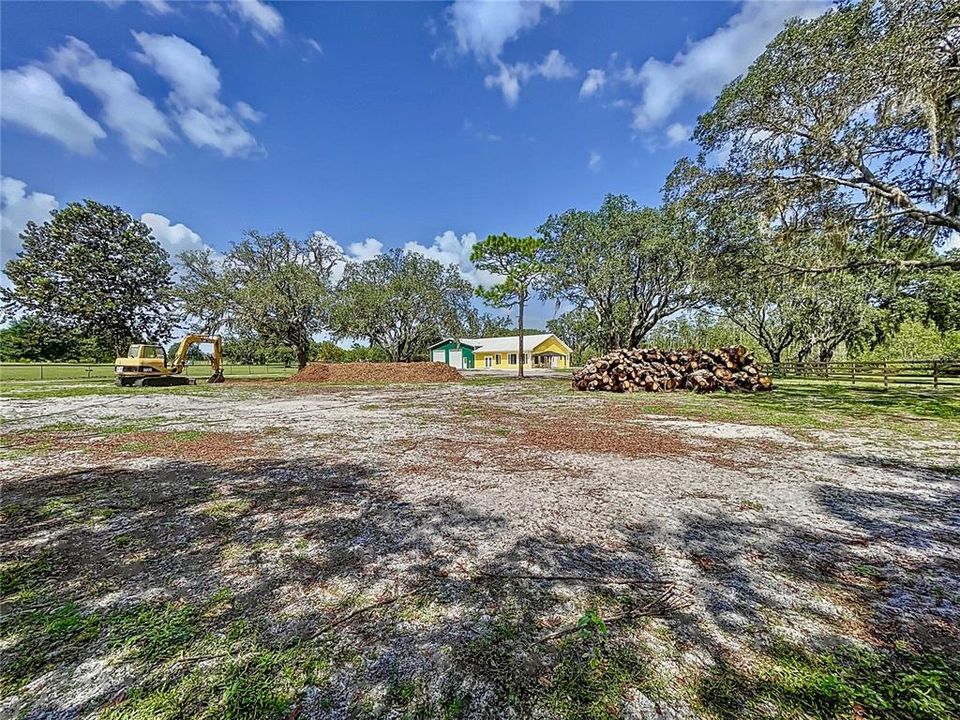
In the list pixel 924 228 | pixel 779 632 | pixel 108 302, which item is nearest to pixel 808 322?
pixel 924 228

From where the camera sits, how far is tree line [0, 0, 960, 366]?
336 inches

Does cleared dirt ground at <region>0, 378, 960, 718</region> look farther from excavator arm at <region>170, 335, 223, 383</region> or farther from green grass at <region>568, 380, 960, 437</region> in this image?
excavator arm at <region>170, 335, 223, 383</region>

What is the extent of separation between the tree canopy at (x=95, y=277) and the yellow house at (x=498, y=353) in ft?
68.6

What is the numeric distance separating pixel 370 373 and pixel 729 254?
16.2 metres

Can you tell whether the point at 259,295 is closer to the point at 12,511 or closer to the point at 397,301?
the point at 397,301

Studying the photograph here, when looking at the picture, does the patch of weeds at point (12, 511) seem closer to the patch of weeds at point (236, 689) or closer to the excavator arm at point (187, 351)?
the patch of weeds at point (236, 689)

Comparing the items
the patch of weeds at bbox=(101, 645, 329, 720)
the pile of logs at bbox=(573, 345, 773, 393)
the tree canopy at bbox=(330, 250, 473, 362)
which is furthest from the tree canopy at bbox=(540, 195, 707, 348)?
the patch of weeds at bbox=(101, 645, 329, 720)

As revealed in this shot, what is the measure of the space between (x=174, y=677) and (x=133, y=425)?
23.2 feet

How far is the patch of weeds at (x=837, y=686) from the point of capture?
135cm

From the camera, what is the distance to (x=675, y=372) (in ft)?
46.5

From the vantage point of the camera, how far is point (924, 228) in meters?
10.2

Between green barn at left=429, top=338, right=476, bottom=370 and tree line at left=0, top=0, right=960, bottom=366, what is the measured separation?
16.4 ft

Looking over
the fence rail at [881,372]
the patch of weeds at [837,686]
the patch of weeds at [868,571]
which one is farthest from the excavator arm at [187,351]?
the fence rail at [881,372]

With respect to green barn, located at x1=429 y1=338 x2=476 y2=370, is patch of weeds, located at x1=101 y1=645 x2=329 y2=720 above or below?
below
